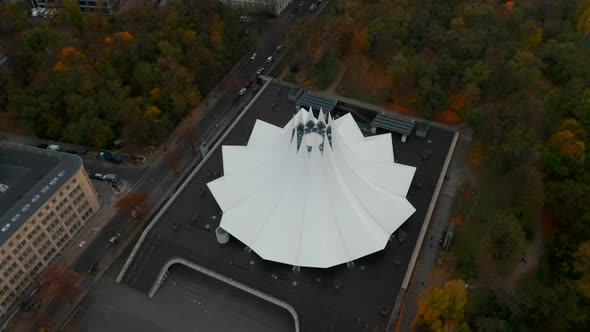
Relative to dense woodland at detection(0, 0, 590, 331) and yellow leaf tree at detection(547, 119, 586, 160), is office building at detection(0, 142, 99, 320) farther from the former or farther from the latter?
yellow leaf tree at detection(547, 119, 586, 160)

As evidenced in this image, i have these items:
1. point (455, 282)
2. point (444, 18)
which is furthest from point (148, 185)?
point (444, 18)

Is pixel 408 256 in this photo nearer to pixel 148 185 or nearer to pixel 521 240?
pixel 521 240

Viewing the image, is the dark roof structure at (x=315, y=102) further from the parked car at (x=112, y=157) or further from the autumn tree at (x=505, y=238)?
the autumn tree at (x=505, y=238)

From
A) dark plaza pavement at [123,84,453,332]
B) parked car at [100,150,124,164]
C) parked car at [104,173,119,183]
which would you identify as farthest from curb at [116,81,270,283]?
parked car at [100,150,124,164]

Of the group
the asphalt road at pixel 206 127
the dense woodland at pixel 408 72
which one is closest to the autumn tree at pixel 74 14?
the dense woodland at pixel 408 72

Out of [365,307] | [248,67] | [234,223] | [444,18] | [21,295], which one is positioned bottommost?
[21,295]

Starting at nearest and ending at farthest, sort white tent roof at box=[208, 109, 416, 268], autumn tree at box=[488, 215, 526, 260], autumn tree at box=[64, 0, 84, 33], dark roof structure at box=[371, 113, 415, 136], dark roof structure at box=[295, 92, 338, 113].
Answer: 1. autumn tree at box=[488, 215, 526, 260]
2. white tent roof at box=[208, 109, 416, 268]
3. dark roof structure at box=[371, 113, 415, 136]
4. dark roof structure at box=[295, 92, 338, 113]
5. autumn tree at box=[64, 0, 84, 33]

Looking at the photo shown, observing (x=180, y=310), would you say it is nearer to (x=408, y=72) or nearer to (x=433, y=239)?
(x=433, y=239)
